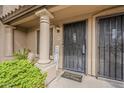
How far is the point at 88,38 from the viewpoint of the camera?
16.2ft

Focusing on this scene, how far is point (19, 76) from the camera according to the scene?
2975 mm

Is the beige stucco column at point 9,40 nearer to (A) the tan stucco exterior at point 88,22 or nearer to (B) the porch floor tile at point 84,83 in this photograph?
(A) the tan stucco exterior at point 88,22

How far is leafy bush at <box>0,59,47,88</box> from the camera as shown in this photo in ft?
9.35

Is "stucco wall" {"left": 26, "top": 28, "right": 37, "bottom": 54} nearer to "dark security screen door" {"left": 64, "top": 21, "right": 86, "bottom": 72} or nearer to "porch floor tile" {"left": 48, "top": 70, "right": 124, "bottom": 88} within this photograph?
"dark security screen door" {"left": 64, "top": 21, "right": 86, "bottom": 72}

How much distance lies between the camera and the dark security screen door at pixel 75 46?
17.1ft

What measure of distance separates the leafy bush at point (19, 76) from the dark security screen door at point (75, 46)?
2401 millimetres

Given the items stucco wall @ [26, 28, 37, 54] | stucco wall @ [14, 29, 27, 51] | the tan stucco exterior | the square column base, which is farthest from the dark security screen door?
stucco wall @ [14, 29, 27, 51]

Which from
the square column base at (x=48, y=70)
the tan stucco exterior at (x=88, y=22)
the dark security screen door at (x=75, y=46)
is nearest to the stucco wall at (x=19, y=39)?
the tan stucco exterior at (x=88, y=22)

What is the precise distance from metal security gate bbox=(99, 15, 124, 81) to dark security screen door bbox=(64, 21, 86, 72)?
849 millimetres

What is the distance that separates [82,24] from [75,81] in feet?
7.72

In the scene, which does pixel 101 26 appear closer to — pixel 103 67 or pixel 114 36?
pixel 114 36

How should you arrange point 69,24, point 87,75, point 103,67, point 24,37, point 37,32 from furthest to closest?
point 24,37 → point 37,32 → point 69,24 → point 87,75 → point 103,67
